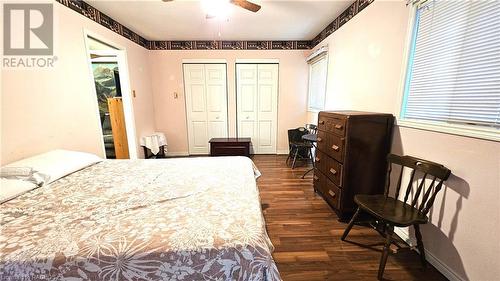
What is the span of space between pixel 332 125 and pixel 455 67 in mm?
1027

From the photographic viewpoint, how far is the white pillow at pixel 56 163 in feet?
5.07

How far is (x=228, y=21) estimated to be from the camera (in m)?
3.13

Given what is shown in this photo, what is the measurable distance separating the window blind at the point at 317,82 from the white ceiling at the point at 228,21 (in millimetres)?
554

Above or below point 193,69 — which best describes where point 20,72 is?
below

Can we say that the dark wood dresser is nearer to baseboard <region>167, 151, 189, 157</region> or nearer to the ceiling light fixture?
the ceiling light fixture

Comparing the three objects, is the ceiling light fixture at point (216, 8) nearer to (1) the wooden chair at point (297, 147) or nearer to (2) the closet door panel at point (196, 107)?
(2) the closet door panel at point (196, 107)

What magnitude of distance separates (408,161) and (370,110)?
0.84 metres

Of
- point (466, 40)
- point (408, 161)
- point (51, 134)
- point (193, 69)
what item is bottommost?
point (408, 161)

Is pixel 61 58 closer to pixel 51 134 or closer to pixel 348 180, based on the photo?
pixel 51 134

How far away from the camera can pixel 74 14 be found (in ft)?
7.57

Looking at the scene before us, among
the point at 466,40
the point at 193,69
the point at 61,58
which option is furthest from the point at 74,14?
the point at 466,40

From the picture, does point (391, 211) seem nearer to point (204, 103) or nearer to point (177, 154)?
point (204, 103)

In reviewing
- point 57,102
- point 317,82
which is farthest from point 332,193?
point 57,102

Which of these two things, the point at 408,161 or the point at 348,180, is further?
the point at 348,180
